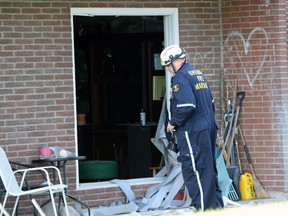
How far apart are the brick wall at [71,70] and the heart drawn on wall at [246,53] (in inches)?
0.5

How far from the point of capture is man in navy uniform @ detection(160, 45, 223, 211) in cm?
773

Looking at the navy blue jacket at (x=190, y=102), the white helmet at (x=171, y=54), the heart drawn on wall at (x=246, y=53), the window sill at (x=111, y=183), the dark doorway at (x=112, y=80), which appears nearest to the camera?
the navy blue jacket at (x=190, y=102)

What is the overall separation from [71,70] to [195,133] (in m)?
2.08

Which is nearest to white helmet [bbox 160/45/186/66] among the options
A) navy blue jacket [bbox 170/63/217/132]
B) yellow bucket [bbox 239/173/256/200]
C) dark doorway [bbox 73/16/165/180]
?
navy blue jacket [bbox 170/63/217/132]

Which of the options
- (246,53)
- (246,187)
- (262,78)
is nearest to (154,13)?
(246,53)

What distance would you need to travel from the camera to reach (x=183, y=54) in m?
7.99

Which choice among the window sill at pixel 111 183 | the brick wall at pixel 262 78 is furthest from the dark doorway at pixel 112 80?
the brick wall at pixel 262 78

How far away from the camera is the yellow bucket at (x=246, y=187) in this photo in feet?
31.0

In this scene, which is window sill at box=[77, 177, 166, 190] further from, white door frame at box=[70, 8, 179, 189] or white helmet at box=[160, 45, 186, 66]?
white helmet at box=[160, 45, 186, 66]

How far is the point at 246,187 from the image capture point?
31.0 feet

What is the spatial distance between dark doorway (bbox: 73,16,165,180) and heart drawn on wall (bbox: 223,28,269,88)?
1716 millimetres

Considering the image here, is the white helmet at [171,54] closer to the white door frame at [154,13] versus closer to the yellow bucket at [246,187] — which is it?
the white door frame at [154,13]

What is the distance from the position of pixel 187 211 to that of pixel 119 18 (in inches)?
148

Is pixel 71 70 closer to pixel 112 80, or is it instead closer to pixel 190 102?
pixel 190 102
